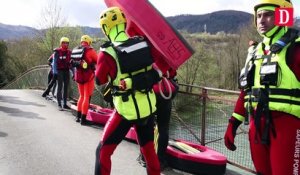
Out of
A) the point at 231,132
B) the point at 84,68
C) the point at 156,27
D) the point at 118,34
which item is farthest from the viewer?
the point at 84,68

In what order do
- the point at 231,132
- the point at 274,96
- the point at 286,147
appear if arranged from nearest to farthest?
the point at 286,147 < the point at 274,96 < the point at 231,132

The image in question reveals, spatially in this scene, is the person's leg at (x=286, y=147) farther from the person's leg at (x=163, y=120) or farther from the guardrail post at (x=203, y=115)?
the guardrail post at (x=203, y=115)

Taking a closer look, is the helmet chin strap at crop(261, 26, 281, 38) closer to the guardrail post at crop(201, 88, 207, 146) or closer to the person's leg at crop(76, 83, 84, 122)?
the guardrail post at crop(201, 88, 207, 146)

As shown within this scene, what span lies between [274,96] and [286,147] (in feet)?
1.31

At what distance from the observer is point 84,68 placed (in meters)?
8.88

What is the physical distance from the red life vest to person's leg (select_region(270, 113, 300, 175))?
8.81m

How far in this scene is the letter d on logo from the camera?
10.5ft

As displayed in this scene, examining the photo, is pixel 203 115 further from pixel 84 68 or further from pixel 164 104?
pixel 84 68

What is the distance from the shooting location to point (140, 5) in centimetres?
492

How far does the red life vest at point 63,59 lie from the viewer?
11.2 metres

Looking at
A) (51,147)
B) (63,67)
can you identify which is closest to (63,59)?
(63,67)

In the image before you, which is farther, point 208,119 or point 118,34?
point 208,119

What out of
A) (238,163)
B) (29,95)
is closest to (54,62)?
(29,95)

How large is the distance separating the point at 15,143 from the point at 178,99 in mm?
3207
